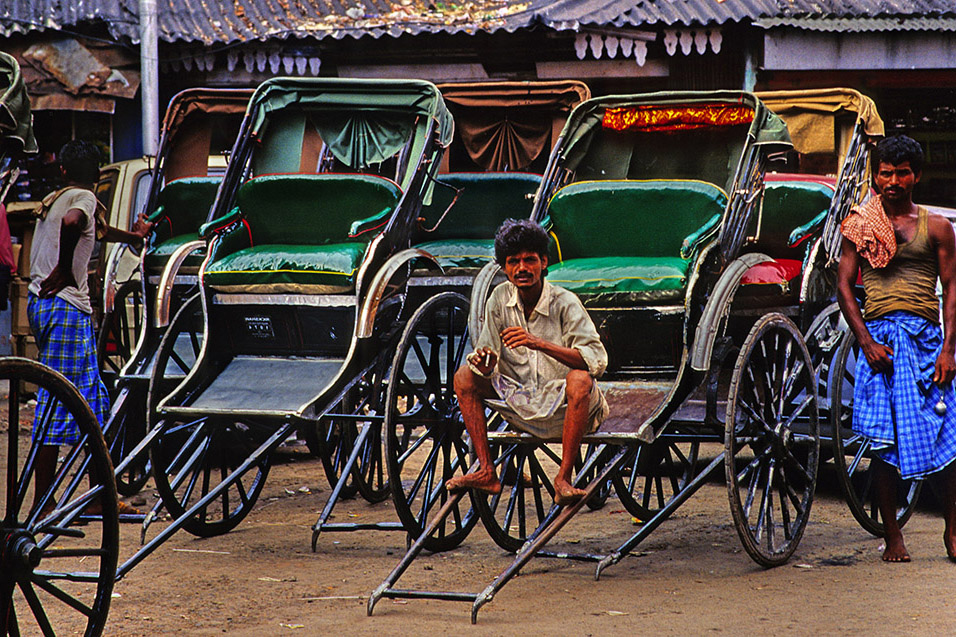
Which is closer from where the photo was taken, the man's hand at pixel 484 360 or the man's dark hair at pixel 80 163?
the man's hand at pixel 484 360

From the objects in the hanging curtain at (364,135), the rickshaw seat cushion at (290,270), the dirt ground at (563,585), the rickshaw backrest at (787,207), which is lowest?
the dirt ground at (563,585)

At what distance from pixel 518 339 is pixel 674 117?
232cm

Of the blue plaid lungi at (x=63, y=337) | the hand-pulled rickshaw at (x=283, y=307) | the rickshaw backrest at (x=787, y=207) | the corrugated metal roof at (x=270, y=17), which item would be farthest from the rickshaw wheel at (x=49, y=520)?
the corrugated metal roof at (x=270, y=17)

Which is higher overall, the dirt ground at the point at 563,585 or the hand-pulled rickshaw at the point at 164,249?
the hand-pulled rickshaw at the point at 164,249

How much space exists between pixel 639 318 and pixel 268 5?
9.49m

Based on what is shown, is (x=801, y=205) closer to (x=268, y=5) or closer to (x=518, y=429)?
(x=518, y=429)

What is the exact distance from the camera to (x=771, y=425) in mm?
5449

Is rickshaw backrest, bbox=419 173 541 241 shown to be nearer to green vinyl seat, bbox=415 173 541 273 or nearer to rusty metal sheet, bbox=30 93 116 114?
green vinyl seat, bbox=415 173 541 273

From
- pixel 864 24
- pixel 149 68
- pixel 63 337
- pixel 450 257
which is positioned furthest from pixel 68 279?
pixel 864 24

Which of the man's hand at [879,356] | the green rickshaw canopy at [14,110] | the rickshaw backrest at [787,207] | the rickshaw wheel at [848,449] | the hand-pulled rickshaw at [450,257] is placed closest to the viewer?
the green rickshaw canopy at [14,110]

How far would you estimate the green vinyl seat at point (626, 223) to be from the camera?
18.6 feet

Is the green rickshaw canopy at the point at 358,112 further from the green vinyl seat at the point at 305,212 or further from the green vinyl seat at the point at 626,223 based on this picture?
the green vinyl seat at the point at 626,223

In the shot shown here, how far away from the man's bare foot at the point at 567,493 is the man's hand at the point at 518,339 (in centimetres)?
57

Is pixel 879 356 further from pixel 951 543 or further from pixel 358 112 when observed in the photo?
pixel 358 112
